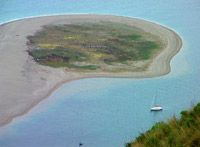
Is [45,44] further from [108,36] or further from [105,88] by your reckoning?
[105,88]

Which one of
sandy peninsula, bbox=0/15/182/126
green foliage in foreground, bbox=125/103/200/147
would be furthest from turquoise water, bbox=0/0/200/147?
green foliage in foreground, bbox=125/103/200/147

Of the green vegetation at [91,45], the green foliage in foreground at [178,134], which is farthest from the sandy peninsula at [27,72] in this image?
the green foliage in foreground at [178,134]

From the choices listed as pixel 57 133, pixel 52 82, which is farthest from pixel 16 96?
pixel 57 133

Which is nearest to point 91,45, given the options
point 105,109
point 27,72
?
point 27,72

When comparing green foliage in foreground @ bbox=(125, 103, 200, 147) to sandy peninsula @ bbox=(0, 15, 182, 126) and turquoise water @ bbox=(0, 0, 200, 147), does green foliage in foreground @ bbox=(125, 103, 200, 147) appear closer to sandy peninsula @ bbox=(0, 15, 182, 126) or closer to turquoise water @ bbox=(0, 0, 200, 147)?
turquoise water @ bbox=(0, 0, 200, 147)

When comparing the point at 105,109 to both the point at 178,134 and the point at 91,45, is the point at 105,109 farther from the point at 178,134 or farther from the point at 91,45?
the point at 178,134

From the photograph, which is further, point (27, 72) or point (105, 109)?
point (27, 72)

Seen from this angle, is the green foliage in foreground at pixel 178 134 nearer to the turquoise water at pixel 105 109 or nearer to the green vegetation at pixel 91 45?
the turquoise water at pixel 105 109
